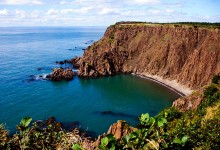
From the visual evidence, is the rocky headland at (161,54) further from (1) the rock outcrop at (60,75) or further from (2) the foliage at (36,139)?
(2) the foliage at (36,139)

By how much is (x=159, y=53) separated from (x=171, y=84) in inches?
904

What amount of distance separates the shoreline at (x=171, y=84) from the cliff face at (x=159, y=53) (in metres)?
1.84

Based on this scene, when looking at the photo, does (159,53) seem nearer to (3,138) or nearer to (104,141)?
(3,138)

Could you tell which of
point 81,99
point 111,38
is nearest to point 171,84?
point 81,99

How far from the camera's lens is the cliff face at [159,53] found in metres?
102

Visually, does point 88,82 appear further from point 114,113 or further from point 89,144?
point 89,144

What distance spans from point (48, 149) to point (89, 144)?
1.77m

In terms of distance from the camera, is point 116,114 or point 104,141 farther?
point 116,114

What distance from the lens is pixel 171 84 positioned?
105m

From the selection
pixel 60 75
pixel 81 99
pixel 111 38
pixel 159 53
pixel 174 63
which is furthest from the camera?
pixel 111 38

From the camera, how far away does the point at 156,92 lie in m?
95.8

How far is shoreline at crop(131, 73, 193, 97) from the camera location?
95.5 meters

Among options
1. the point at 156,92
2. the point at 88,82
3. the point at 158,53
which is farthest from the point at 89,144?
the point at 158,53

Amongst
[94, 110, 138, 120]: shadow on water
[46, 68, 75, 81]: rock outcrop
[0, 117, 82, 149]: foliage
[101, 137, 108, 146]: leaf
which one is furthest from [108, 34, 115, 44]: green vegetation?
[101, 137, 108, 146]: leaf
